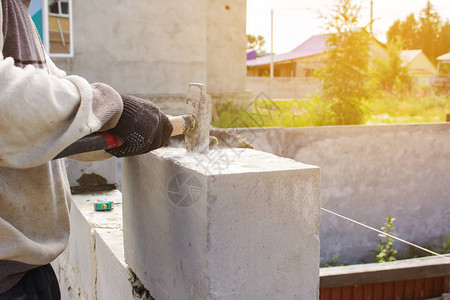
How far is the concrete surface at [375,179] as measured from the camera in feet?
26.1

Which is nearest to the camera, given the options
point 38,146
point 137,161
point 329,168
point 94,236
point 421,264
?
point 38,146

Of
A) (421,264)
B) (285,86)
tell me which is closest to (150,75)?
(421,264)

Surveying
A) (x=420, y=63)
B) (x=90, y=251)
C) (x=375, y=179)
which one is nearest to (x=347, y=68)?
(x=375, y=179)

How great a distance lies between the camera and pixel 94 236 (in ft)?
9.04

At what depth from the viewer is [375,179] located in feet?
27.3

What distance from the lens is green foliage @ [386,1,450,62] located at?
47.6 meters

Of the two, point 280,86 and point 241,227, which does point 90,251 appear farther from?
point 280,86

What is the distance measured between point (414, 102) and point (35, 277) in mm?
17443

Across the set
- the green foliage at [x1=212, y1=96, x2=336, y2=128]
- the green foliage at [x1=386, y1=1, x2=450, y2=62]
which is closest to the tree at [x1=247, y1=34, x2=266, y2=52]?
the green foliage at [x1=386, y1=1, x2=450, y2=62]

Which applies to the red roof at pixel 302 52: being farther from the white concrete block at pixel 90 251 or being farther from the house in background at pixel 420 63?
the white concrete block at pixel 90 251

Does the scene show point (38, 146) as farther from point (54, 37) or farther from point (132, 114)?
point (54, 37)

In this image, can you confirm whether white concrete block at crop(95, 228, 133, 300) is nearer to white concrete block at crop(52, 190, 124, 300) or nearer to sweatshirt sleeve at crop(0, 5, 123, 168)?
white concrete block at crop(52, 190, 124, 300)

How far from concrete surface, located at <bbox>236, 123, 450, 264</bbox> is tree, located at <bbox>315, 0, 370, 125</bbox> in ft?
10.3

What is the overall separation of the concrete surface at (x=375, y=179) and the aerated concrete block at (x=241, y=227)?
6.02 meters
